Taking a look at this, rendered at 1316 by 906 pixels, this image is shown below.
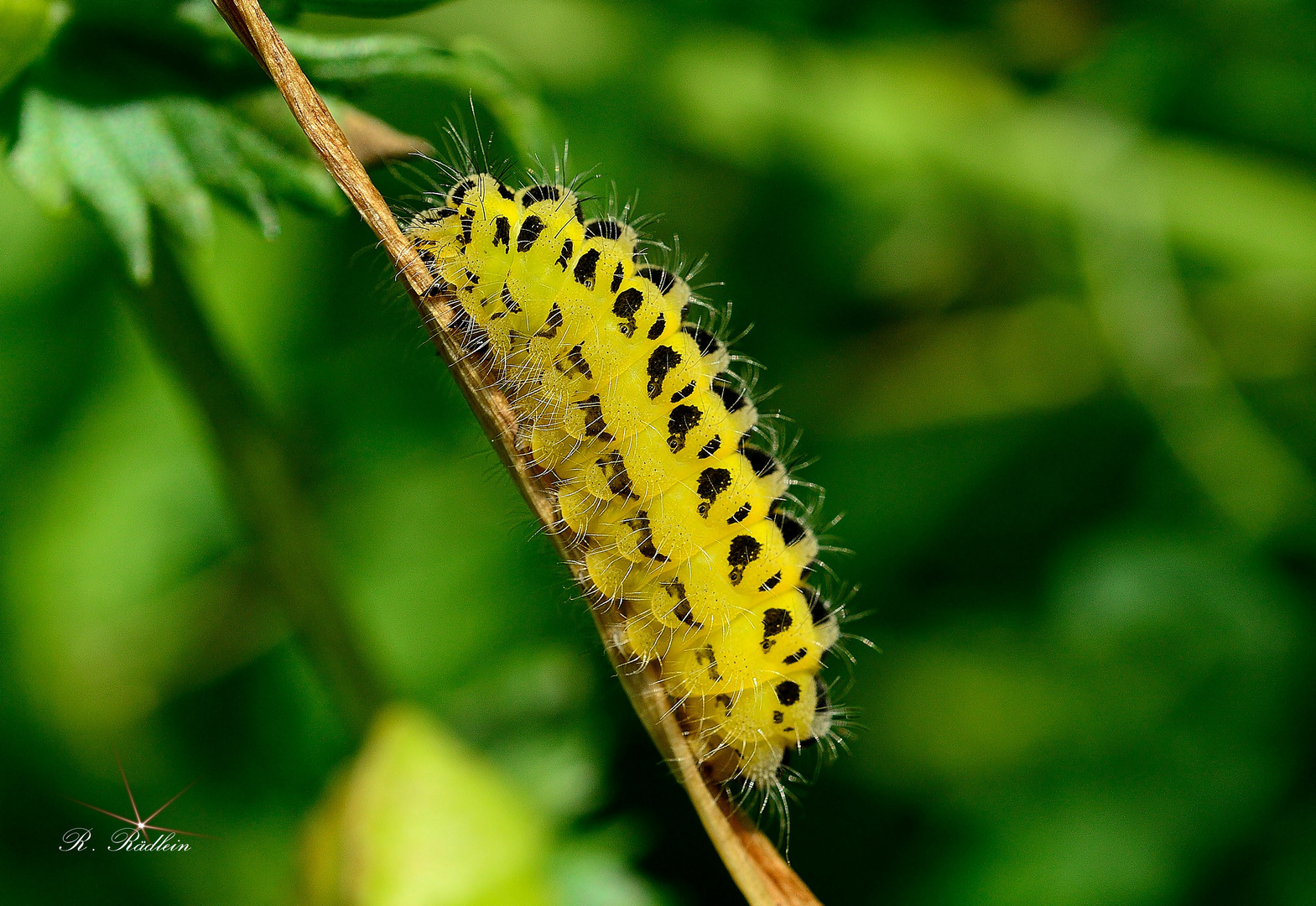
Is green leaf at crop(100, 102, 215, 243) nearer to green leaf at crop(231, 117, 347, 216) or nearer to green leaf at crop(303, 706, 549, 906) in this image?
green leaf at crop(231, 117, 347, 216)

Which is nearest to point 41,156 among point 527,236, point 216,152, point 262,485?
point 216,152

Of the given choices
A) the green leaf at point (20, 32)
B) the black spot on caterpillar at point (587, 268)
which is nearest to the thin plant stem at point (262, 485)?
the green leaf at point (20, 32)

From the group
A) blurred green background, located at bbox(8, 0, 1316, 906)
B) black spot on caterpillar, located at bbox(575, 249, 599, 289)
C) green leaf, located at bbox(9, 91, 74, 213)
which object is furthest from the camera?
blurred green background, located at bbox(8, 0, 1316, 906)

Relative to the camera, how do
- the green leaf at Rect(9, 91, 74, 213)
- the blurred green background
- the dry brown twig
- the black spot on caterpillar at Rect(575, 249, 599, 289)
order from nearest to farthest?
1. the dry brown twig
2. the green leaf at Rect(9, 91, 74, 213)
3. the black spot on caterpillar at Rect(575, 249, 599, 289)
4. the blurred green background

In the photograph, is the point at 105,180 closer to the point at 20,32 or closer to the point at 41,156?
the point at 41,156

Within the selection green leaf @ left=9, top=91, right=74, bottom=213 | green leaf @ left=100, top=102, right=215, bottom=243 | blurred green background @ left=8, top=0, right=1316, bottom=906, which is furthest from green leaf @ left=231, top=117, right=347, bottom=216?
blurred green background @ left=8, top=0, right=1316, bottom=906
